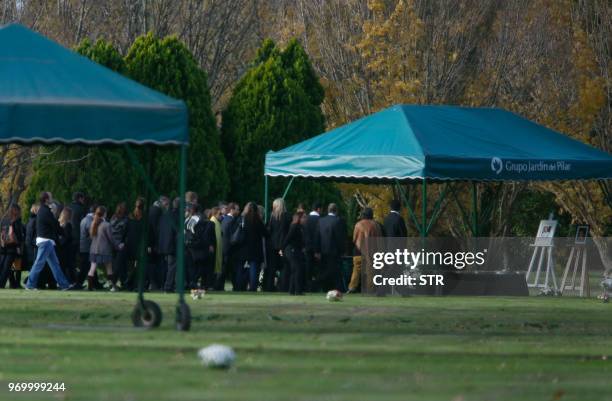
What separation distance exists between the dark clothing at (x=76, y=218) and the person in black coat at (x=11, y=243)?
1.03 meters

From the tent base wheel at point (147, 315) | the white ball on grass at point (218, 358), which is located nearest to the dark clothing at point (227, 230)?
the tent base wheel at point (147, 315)

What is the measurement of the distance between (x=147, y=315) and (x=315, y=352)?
413 cm

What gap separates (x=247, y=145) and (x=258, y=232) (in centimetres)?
1156

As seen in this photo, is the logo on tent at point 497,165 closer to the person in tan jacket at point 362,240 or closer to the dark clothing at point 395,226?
the dark clothing at point 395,226

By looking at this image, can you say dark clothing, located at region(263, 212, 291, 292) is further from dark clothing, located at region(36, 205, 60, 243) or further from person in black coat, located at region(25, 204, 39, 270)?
person in black coat, located at region(25, 204, 39, 270)

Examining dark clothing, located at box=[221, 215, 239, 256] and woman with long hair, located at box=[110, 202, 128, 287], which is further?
dark clothing, located at box=[221, 215, 239, 256]

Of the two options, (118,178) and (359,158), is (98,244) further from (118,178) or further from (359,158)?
(118,178)

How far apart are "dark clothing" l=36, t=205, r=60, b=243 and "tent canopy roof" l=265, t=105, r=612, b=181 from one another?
14.6 feet

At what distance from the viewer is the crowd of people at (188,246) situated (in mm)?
31859

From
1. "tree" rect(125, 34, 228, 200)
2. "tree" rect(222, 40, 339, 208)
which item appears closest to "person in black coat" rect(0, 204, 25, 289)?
"tree" rect(125, 34, 228, 200)

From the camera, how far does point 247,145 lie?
44.7 meters

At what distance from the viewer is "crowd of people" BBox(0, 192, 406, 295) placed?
3186cm

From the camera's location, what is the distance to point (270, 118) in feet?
147

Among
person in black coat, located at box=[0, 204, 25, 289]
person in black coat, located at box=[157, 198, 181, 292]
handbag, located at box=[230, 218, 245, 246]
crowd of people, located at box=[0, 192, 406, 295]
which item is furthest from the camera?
handbag, located at box=[230, 218, 245, 246]
